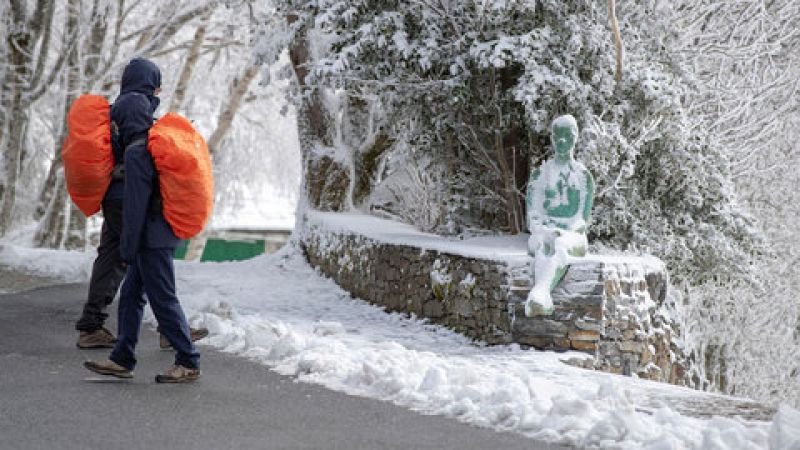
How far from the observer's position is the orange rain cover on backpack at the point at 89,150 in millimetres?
7367

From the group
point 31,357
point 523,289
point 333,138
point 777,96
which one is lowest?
point 31,357

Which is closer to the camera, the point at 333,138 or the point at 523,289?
the point at 523,289

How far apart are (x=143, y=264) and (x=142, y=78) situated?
133cm

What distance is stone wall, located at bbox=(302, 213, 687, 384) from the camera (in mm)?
8641

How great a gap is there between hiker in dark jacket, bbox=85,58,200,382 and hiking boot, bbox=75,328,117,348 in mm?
1432

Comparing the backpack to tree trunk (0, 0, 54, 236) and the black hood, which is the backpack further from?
tree trunk (0, 0, 54, 236)

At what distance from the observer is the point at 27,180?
24.8 metres

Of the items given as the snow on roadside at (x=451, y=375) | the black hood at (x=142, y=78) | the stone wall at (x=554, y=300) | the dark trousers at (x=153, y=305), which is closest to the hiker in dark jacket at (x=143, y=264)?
the dark trousers at (x=153, y=305)

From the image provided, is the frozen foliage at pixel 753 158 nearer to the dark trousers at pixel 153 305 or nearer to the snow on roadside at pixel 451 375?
the snow on roadside at pixel 451 375

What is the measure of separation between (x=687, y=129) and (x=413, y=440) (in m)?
7.47

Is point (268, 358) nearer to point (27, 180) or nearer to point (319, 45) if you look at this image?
point (319, 45)

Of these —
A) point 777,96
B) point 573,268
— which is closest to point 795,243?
point 777,96

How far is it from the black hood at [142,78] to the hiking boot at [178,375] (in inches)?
72.3

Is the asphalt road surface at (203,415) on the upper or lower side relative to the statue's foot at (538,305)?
lower
